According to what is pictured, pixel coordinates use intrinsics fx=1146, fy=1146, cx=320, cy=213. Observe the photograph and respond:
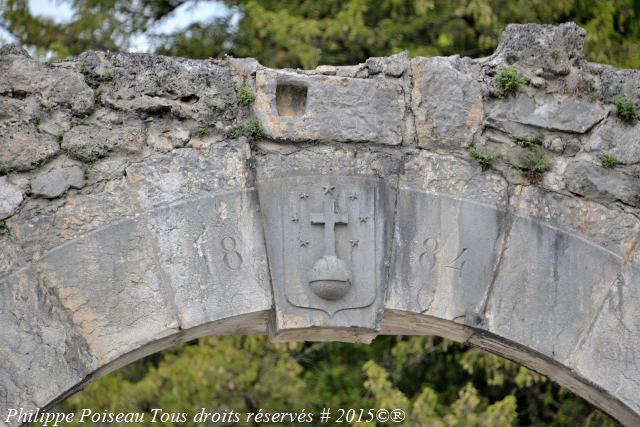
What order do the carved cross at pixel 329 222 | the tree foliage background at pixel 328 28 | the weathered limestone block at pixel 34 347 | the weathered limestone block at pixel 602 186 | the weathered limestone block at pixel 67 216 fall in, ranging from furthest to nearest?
1. the tree foliage background at pixel 328 28
2. the weathered limestone block at pixel 602 186
3. the carved cross at pixel 329 222
4. the weathered limestone block at pixel 67 216
5. the weathered limestone block at pixel 34 347

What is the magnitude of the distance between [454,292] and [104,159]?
138 centimetres

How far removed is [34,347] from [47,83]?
96cm

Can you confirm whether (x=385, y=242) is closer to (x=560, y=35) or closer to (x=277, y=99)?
(x=277, y=99)

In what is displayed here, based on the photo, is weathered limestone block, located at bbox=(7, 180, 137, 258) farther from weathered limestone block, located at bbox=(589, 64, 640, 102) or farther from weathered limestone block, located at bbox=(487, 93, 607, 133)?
weathered limestone block, located at bbox=(589, 64, 640, 102)

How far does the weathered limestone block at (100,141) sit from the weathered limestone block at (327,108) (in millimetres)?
464

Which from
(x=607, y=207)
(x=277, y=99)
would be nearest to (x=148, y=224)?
(x=277, y=99)

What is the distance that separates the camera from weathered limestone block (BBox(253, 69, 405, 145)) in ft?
14.0

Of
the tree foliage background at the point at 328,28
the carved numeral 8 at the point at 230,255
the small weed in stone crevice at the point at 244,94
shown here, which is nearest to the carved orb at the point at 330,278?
the carved numeral 8 at the point at 230,255

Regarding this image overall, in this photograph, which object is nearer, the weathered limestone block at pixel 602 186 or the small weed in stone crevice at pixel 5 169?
the small weed in stone crevice at pixel 5 169

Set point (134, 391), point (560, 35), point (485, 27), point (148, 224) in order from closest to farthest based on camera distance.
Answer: point (148, 224) < point (560, 35) < point (134, 391) < point (485, 27)

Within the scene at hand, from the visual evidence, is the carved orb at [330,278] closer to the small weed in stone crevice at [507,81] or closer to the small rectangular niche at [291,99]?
the small rectangular niche at [291,99]

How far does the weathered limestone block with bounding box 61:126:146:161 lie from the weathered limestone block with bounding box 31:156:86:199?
0.14 ft

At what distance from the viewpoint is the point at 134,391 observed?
6.84 metres

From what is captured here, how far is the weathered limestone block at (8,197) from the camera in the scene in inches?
158
